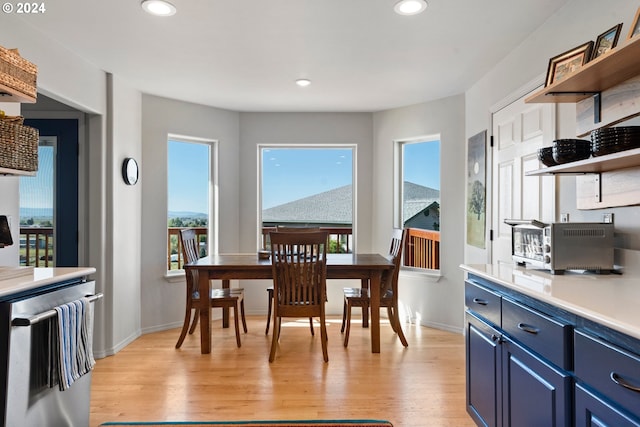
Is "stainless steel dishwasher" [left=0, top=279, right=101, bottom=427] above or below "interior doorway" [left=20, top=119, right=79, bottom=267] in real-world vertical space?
below

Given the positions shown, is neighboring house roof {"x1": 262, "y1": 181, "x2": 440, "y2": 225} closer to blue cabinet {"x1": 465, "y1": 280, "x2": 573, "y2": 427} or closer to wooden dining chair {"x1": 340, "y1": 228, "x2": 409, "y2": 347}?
wooden dining chair {"x1": 340, "y1": 228, "x2": 409, "y2": 347}

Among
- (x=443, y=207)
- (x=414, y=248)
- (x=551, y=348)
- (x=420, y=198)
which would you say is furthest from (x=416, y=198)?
(x=551, y=348)

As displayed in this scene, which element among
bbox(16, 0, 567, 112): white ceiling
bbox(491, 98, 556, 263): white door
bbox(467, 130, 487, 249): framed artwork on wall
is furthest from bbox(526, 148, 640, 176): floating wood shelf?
bbox(467, 130, 487, 249): framed artwork on wall

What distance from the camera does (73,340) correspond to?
200cm

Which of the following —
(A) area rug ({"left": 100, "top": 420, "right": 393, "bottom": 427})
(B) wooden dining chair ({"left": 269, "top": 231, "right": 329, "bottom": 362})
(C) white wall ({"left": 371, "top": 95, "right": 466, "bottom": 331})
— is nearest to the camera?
(A) area rug ({"left": 100, "top": 420, "right": 393, "bottom": 427})

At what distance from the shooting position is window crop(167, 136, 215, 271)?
4703mm

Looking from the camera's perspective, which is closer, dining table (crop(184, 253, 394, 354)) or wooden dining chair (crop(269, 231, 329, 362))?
wooden dining chair (crop(269, 231, 329, 362))

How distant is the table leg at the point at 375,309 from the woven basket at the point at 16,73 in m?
2.79

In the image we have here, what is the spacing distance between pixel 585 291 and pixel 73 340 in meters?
2.26

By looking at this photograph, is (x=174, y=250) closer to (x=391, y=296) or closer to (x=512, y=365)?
(x=391, y=296)

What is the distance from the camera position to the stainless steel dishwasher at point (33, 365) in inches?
64.4

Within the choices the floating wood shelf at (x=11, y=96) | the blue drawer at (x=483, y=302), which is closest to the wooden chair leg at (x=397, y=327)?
the blue drawer at (x=483, y=302)

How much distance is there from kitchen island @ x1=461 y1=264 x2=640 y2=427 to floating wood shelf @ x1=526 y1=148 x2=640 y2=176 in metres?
0.50

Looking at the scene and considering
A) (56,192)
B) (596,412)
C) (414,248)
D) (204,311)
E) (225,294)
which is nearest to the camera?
(596,412)
